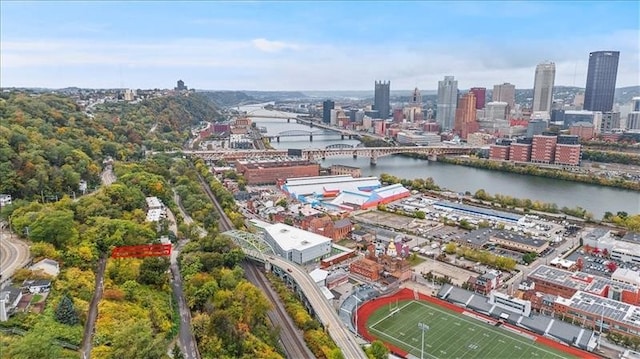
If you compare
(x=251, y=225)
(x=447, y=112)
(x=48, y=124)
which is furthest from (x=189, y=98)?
(x=251, y=225)

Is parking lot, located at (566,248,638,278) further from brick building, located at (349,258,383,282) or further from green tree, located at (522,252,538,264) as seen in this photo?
brick building, located at (349,258,383,282)

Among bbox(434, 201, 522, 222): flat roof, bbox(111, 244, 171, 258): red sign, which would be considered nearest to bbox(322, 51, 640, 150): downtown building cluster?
bbox(434, 201, 522, 222): flat roof

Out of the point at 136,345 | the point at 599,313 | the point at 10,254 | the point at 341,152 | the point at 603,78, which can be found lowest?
the point at 599,313

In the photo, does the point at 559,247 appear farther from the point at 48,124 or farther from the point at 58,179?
the point at 48,124

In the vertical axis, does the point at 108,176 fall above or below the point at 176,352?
above

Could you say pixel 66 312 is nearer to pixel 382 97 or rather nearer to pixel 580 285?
pixel 580 285

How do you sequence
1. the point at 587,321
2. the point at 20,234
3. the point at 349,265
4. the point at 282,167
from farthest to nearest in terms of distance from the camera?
the point at 282,167 → the point at 349,265 → the point at 20,234 → the point at 587,321

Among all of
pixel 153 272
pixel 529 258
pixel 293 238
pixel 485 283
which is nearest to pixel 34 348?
pixel 153 272
